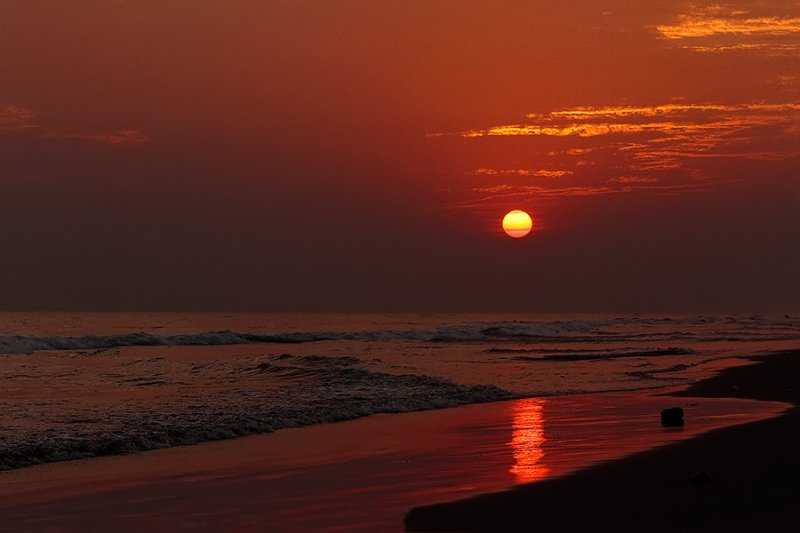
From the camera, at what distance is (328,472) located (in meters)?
13.2

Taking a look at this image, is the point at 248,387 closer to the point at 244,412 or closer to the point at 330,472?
the point at 244,412

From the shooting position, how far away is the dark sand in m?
9.44

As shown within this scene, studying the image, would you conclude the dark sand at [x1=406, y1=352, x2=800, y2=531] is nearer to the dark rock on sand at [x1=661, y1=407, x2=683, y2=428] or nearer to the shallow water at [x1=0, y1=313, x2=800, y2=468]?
the dark rock on sand at [x1=661, y1=407, x2=683, y2=428]

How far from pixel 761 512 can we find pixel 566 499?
2094 millimetres

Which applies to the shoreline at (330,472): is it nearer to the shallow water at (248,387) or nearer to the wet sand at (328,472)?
the wet sand at (328,472)

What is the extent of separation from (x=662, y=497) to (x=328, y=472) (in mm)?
4671

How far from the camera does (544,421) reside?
63.8 feet

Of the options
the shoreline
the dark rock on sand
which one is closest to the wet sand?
the shoreline

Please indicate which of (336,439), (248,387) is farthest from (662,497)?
(248,387)

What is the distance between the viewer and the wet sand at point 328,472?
33.9 feet

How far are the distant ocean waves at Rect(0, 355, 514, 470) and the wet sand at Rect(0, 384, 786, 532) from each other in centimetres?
71

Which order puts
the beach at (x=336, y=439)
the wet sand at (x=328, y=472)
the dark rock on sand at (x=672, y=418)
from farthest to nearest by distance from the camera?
the dark rock on sand at (x=672, y=418) → the beach at (x=336, y=439) → the wet sand at (x=328, y=472)

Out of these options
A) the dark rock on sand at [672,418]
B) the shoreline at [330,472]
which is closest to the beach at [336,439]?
the shoreline at [330,472]

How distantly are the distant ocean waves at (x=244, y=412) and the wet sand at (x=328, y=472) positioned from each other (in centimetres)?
71
